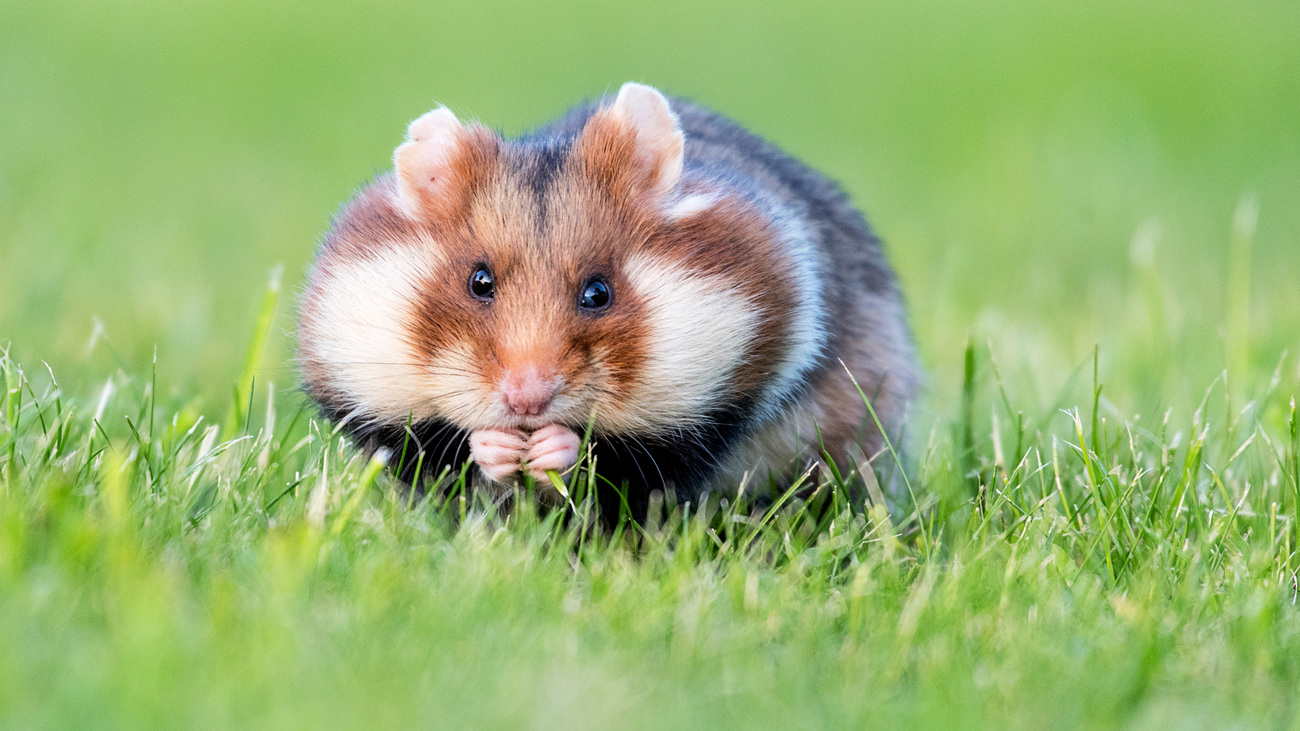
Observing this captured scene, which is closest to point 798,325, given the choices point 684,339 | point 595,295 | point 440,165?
point 684,339

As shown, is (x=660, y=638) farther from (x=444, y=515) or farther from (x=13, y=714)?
(x=13, y=714)

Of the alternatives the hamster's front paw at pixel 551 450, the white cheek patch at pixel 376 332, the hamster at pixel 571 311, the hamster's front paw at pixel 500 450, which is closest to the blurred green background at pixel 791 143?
the white cheek patch at pixel 376 332

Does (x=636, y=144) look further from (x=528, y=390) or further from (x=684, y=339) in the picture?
(x=528, y=390)

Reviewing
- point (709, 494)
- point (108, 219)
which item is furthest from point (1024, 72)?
point (709, 494)

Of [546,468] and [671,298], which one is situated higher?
[671,298]

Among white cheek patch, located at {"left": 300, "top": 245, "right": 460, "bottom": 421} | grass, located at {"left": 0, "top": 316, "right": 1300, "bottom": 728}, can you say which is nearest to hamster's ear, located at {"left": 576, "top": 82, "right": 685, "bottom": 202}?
white cheek patch, located at {"left": 300, "top": 245, "right": 460, "bottom": 421}

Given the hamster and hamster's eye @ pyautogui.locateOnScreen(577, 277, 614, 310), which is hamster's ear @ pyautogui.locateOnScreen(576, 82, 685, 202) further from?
hamster's eye @ pyautogui.locateOnScreen(577, 277, 614, 310)
